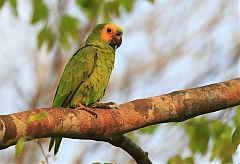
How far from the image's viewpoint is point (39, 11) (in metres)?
4.15

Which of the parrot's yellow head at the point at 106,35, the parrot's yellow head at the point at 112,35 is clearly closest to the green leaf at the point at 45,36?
the parrot's yellow head at the point at 106,35

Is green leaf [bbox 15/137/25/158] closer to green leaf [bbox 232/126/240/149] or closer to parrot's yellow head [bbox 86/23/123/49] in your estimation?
green leaf [bbox 232/126/240/149]

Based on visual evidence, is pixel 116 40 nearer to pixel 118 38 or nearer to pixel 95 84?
pixel 118 38

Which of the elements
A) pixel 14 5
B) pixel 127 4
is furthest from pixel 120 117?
pixel 127 4

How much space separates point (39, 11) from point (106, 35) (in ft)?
1.80

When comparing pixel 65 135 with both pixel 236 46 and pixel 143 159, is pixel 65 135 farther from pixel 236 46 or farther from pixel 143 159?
pixel 236 46

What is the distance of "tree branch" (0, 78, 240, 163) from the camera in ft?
7.35

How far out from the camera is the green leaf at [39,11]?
411 centimetres

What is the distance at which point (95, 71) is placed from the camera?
3.87m

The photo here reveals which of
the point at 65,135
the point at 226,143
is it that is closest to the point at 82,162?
the point at 226,143

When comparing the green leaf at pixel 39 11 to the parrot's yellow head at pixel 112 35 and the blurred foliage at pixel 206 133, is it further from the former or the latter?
the blurred foliage at pixel 206 133

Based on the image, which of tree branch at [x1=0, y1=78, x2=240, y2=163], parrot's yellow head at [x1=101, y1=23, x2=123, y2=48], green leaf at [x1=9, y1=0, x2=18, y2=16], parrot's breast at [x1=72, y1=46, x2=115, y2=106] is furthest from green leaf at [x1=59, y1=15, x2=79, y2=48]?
tree branch at [x1=0, y1=78, x2=240, y2=163]

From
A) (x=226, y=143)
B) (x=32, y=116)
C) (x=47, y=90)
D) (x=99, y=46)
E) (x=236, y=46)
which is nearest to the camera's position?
(x=32, y=116)

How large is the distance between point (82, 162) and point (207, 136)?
18.2 feet
